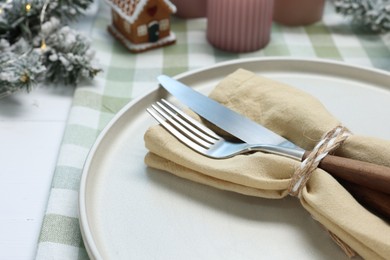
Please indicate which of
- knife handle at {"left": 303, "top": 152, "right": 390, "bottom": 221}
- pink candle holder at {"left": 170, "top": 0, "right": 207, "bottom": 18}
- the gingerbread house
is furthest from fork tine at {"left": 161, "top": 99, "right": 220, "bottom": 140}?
pink candle holder at {"left": 170, "top": 0, "right": 207, "bottom": 18}

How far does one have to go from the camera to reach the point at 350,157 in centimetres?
46

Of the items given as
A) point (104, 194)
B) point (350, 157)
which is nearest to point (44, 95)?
point (104, 194)

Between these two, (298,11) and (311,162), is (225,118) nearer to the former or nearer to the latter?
(311,162)

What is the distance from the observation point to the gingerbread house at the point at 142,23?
2.37 feet

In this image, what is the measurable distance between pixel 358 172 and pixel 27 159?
1.13ft

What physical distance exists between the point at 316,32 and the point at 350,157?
39 centimetres

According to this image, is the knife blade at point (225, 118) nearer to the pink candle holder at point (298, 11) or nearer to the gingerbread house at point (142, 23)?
the gingerbread house at point (142, 23)

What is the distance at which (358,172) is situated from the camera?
423 millimetres

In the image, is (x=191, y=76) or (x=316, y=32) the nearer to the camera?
(x=191, y=76)

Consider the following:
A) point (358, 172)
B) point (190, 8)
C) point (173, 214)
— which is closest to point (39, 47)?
point (190, 8)

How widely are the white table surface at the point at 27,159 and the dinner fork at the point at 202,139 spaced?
5.4 inches

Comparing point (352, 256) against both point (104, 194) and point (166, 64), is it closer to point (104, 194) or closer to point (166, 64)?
point (104, 194)

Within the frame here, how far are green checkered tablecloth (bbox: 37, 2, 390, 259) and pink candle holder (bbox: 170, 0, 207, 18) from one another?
1cm

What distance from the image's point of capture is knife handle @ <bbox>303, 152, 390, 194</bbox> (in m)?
0.41
